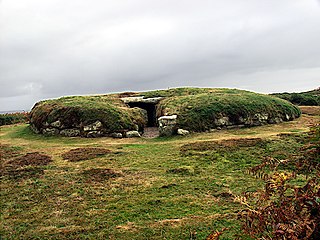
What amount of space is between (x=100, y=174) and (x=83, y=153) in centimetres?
448

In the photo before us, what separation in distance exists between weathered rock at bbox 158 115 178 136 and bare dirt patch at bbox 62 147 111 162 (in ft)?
19.3

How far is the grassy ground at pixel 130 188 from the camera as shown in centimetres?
753

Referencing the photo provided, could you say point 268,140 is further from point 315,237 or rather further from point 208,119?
point 315,237

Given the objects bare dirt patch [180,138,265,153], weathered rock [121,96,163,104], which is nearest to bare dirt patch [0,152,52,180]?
bare dirt patch [180,138,265,153]

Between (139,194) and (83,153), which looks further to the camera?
(83,153)

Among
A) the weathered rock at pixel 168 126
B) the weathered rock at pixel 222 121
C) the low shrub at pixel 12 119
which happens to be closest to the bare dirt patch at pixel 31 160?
the weathered rock at pixel 168 126

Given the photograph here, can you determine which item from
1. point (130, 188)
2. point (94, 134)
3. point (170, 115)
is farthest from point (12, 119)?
point (130, 188)

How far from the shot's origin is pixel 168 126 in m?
22.0

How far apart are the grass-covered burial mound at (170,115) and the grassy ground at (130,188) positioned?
4.76 metres

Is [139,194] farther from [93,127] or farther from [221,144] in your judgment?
[93,127]

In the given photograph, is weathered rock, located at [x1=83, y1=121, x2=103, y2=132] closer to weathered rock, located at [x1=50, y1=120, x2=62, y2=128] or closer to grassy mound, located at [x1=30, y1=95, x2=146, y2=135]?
grassy mound, located at [x1=30, y1=95, x2=146, y2=135]

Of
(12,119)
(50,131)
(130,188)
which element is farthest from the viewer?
(12,119)

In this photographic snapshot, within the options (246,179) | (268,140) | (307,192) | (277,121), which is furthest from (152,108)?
(307,192)

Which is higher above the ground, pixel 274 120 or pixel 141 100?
pixel 141 100
